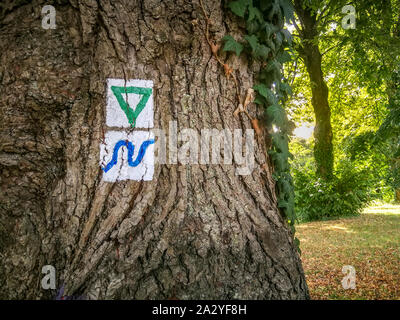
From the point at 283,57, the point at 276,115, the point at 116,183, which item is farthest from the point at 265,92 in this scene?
the point at 116,183

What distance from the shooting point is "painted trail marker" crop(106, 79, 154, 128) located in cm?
180

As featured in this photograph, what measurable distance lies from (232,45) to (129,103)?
72 centimetres

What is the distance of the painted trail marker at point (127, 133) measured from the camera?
1784 mm

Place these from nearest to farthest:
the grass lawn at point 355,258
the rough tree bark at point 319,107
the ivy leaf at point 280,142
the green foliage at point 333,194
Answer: the ivy leaf at point 280,142 → the grass lawn at point 355,258 → the green foliage at point 333,194 → the rough tree bark at point 319,107

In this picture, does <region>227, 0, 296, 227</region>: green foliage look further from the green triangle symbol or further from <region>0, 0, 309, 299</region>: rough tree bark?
the green triangle symbol

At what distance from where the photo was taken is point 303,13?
32.3 feet

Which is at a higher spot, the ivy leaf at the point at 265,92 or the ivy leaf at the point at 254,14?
the ivy leaf at the point at 254,14

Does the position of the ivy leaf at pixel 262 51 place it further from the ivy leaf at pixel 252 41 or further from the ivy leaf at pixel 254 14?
the ivy leaf at pixel 254 14

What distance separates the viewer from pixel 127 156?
1.80m

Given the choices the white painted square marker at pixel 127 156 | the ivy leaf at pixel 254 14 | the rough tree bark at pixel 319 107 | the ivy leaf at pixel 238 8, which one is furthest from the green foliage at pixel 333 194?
the white painted square marker at pixel 127 156

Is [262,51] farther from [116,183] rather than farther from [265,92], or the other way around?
[116,183]

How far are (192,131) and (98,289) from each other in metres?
0.99

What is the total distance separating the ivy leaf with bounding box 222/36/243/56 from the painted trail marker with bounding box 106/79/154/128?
0.54 meters

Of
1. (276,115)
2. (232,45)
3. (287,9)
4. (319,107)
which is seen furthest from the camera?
(319,107)
